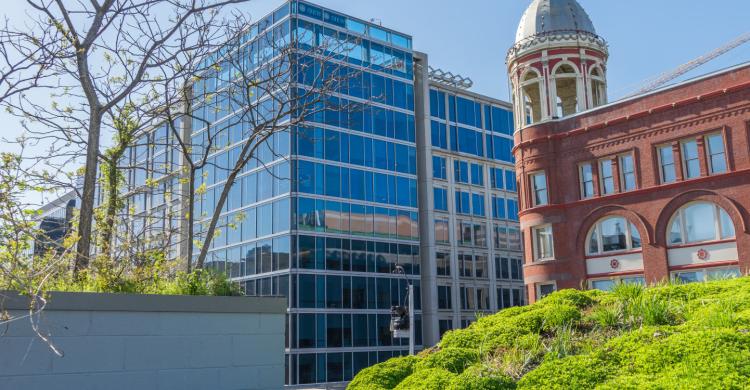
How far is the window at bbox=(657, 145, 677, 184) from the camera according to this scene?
1253 inches

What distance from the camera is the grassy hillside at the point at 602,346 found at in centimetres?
684

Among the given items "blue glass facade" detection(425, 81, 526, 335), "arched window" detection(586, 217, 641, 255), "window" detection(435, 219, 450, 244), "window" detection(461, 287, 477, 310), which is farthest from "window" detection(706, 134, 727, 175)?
"window" detection(461, 287, 477, 310)

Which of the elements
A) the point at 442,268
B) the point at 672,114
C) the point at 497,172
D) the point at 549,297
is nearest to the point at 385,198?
the point at 442,268

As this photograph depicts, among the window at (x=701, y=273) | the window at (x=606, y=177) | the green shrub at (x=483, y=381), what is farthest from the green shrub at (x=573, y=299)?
the window at (x=606, y=177)

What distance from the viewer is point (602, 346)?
27.1 ft

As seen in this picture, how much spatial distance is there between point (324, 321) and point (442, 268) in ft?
39.1

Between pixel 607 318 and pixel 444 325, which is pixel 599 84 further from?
pixel 607 318

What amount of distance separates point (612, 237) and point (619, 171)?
3.24m

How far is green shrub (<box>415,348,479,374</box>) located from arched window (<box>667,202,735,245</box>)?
24.6 meters

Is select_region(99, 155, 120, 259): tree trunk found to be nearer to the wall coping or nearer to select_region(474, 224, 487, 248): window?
the wall coping

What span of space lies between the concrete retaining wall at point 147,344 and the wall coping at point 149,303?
0.01m

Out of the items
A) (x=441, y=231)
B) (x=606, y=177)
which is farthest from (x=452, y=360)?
(x=441, y=231)

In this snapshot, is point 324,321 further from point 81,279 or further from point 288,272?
point 81,279

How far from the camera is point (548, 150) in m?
36.4
